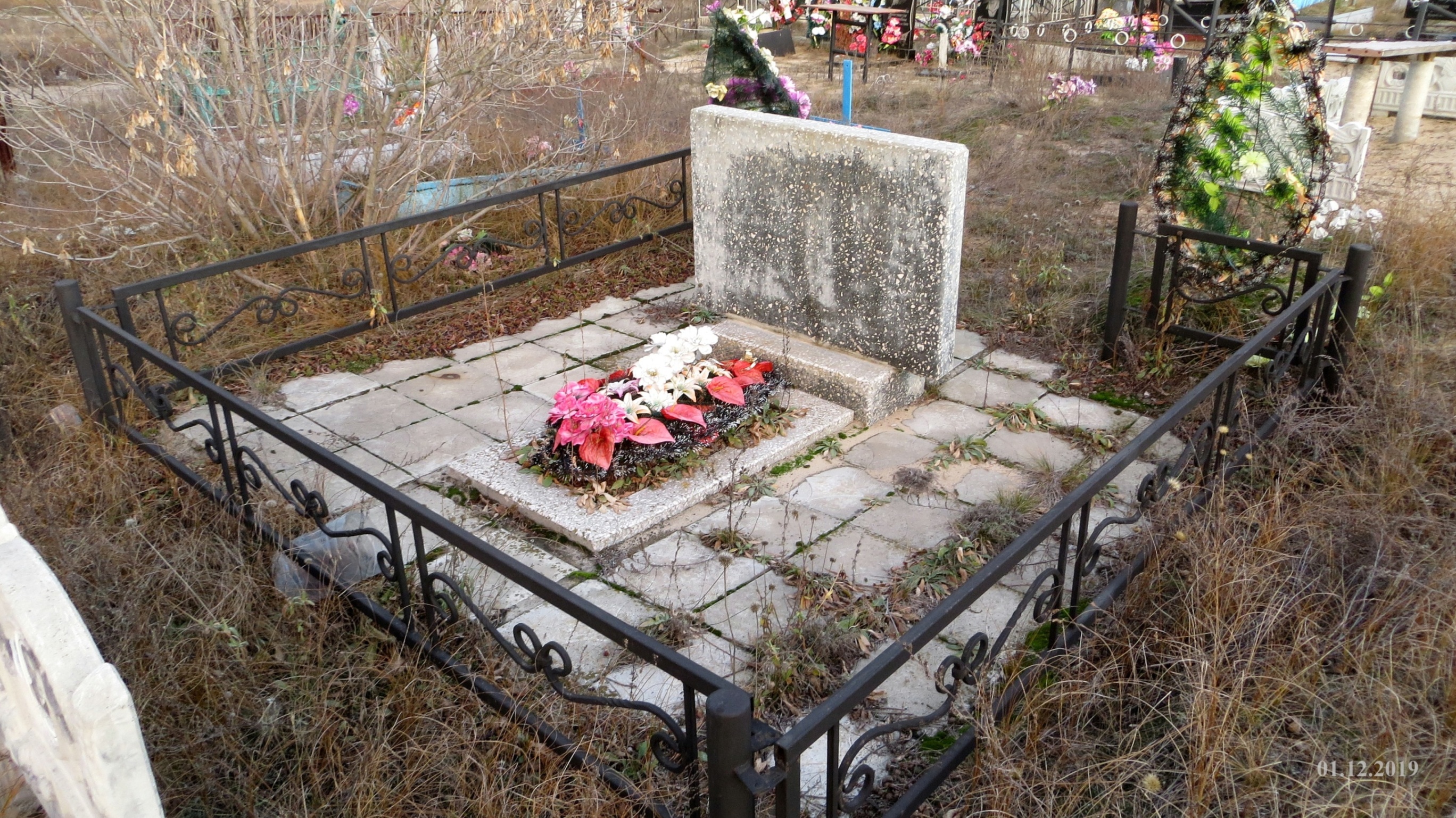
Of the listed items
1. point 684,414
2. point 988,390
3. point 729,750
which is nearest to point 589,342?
point 684,414

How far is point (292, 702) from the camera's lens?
9.97 ft

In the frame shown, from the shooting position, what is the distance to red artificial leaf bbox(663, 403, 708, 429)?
4.45 metres

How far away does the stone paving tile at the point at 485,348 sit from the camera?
582 cm

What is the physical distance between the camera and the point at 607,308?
6.53 meters

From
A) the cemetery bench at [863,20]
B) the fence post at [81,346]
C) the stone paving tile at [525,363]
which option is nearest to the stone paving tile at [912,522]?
the stone paving tile at [525,363]

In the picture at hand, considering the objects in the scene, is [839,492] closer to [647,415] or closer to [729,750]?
[647,415]

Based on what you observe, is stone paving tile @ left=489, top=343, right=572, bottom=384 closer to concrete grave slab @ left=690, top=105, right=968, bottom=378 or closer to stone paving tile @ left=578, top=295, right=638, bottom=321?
stone paving tile @ left=578, top=295, right=638, bottom=321

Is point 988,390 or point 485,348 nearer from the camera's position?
point 988,390

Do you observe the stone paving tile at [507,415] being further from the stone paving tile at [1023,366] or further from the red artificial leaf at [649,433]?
the stone paving tile at [1023,366]

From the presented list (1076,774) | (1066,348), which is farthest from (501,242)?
(1076,774)

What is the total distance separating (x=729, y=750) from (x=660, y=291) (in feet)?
16.2

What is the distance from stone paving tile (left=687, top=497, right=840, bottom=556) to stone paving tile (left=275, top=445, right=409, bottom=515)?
53.7 inches

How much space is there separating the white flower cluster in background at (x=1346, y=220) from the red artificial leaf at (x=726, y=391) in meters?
3.26

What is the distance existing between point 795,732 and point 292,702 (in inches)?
64.9
